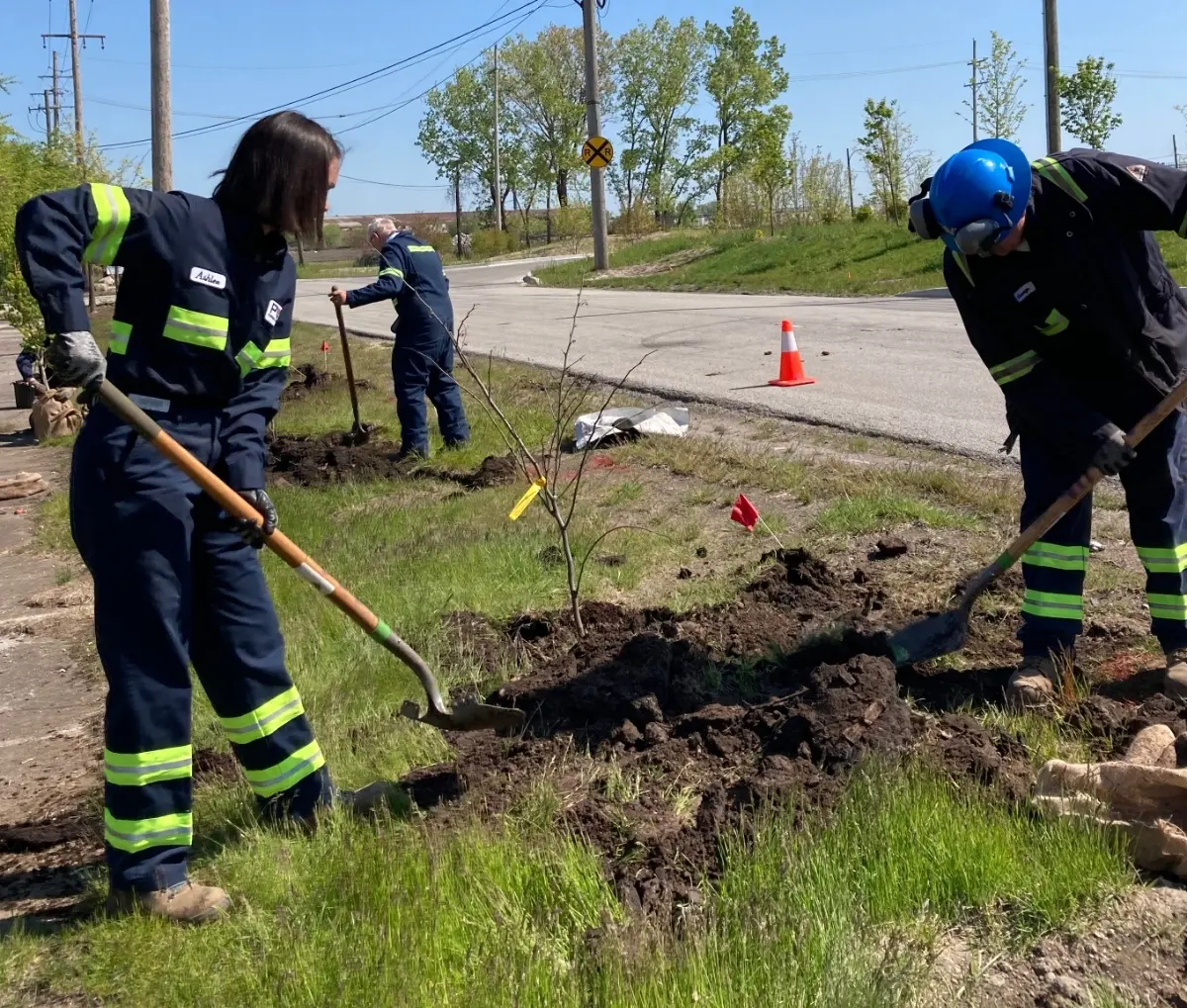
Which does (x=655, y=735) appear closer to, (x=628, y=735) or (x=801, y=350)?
(x=628, y=735)

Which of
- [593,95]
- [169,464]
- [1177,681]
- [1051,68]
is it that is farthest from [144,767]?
[593,95]

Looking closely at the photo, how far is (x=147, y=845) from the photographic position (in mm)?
3369

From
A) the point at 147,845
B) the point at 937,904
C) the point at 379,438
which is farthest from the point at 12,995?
the point at 379,438

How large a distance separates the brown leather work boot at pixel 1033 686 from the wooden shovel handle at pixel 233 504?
186 cm

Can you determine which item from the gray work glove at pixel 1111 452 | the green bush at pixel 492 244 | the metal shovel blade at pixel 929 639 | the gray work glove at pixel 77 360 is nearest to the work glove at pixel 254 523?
the gray work glove at pixel 77 360

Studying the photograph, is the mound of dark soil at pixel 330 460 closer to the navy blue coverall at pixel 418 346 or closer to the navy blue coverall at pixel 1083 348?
the navy blue coverall at pixel 418 346

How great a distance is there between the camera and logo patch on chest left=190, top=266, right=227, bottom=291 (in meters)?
3.35

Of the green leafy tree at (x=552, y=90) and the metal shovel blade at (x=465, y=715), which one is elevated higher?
the green leafy tree at (x=552, y=90)

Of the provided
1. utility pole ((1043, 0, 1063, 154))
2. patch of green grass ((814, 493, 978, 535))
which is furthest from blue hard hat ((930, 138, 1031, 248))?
utility pole ((1043, 0, 1063, 154))

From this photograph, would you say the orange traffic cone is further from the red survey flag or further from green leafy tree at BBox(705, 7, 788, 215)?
green leafy tree at BBox(705, 7, 788, 215)

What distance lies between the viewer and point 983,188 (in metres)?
3.89

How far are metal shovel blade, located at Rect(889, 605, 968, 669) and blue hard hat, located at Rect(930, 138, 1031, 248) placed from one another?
137 centimetres

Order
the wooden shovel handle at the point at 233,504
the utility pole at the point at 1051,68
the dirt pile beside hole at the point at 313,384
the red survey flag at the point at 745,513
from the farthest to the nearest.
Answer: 1. the utility pole at the point at 1051,68
2. the dirt pile beside hole at the point at 313,384
3. the red survey flag at the point at 745,513
4. the wooden shovel handle at the point at 233,504

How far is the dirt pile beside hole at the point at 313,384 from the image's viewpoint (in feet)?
48.1
